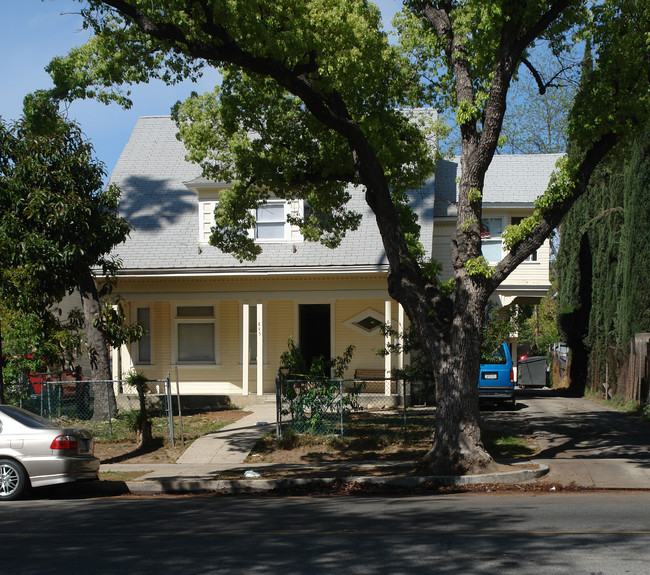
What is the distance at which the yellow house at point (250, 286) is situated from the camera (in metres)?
21.3

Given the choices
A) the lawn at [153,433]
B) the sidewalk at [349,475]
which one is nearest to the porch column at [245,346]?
the lawn at [153,433]

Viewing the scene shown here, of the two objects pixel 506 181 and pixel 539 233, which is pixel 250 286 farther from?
pixel 539 233

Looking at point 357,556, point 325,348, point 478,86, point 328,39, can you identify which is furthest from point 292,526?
point 325,348

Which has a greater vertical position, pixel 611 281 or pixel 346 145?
pixel 346 145

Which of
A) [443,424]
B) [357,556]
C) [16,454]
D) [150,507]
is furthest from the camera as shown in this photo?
[443,424]

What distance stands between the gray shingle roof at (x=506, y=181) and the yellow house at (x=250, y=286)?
0.10 meters

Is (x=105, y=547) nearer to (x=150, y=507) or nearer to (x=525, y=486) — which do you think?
(x=150, y=507)

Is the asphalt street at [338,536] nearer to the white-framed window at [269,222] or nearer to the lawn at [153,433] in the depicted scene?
the lawn at [153,433]

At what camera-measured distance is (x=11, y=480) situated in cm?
→ 1058

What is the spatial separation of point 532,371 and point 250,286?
57.5 ft

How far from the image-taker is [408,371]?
643 inches

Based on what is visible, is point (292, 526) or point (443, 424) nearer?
point (292, 526)

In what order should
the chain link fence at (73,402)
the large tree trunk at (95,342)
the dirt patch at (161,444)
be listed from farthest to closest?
the large tree trunk at (95,342) < the chain link fence at (73,402) < the dirt patch at (161,444)

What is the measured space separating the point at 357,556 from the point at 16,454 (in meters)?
6.27
